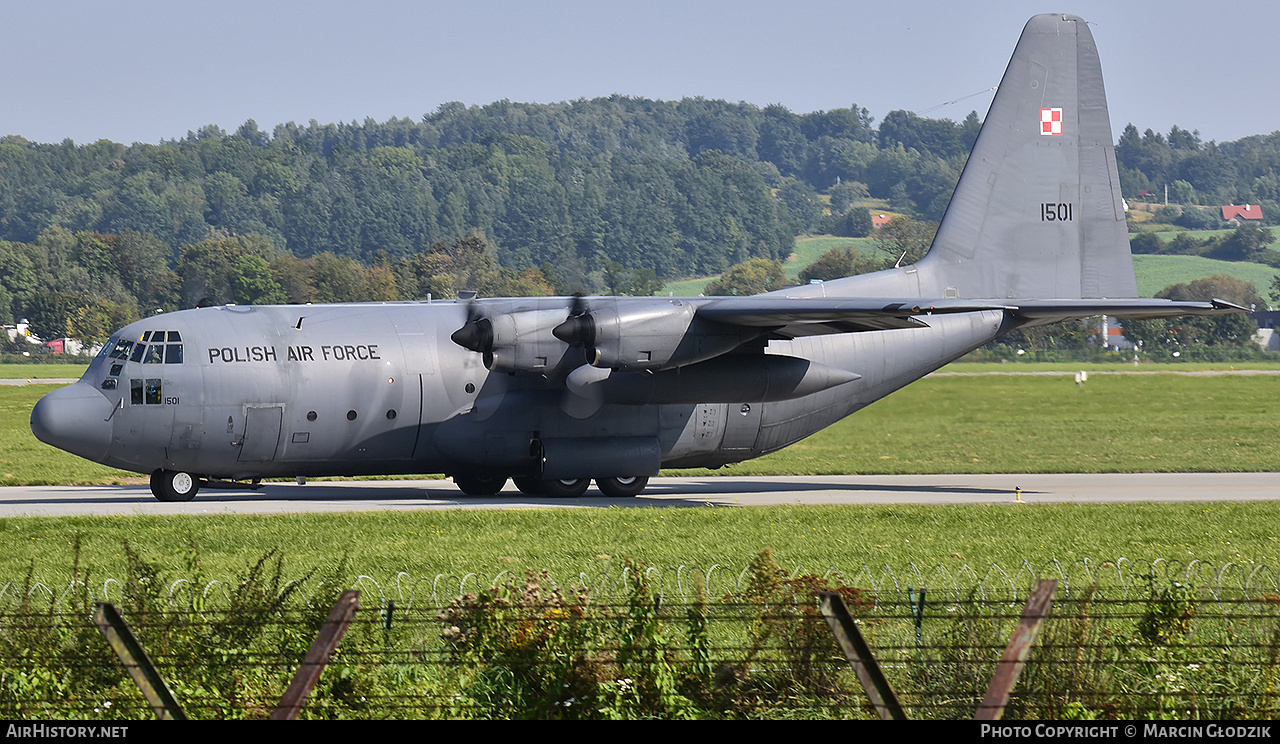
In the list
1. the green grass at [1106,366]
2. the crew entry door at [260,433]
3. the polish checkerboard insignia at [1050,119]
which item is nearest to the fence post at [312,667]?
the crew entry door at [260,433]

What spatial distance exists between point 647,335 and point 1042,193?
10.8 m

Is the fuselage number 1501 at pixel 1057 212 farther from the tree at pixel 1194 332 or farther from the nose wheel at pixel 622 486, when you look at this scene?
the tree at pixel 1194 332

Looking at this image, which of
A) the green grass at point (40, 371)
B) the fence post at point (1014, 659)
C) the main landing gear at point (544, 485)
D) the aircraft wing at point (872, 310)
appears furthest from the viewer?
the green grass at point (40, 371)

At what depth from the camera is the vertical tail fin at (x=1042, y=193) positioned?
28141 mm

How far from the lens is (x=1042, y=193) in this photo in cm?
2839

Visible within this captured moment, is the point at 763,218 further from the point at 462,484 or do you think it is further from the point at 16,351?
the point at 462,484

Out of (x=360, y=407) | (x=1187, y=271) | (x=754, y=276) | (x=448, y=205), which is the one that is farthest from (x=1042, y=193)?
(x=1187, y=271)

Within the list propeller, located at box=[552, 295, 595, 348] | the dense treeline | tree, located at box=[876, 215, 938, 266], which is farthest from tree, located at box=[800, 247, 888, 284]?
propeller, located at box=[552, 295, 595, 348]

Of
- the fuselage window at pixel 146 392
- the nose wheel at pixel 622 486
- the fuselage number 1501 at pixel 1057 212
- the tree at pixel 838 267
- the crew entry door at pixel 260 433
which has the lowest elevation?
the nose wheel at pixel 622 486

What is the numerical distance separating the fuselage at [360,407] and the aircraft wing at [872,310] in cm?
131

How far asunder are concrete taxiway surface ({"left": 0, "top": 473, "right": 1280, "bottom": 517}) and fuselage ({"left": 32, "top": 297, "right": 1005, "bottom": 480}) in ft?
2.49

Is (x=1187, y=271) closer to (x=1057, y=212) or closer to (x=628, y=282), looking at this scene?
(x=628, y=282)

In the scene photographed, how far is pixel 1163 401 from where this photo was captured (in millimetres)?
52781

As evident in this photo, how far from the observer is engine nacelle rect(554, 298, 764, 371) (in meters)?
22.4
